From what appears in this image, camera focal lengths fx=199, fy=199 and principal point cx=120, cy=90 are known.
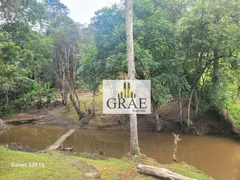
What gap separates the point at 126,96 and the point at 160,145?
3.04 m

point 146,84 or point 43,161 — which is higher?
point 146,84

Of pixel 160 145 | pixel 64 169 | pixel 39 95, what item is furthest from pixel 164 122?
pixel 39 95

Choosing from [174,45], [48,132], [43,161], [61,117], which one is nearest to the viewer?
[43,161]

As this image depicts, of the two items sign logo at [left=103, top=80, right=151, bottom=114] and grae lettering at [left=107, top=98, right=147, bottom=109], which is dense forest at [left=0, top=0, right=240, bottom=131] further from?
grae lettering at [left=107, top=98, right=147, bottom=109]

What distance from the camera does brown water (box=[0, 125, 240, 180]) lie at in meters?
7.60

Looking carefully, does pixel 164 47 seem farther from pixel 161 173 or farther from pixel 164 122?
pixel 161 173

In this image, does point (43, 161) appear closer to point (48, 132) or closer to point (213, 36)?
point (48, 132)

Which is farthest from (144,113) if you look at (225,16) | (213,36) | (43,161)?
(43,161)

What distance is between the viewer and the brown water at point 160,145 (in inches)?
299

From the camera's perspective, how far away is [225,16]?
9.58m

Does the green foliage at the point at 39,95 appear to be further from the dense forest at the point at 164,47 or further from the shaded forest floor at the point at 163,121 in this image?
the dense forest at the point at 164,47

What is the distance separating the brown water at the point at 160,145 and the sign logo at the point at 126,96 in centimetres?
160

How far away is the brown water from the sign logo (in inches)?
62.8

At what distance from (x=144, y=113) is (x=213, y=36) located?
19.5 ft
